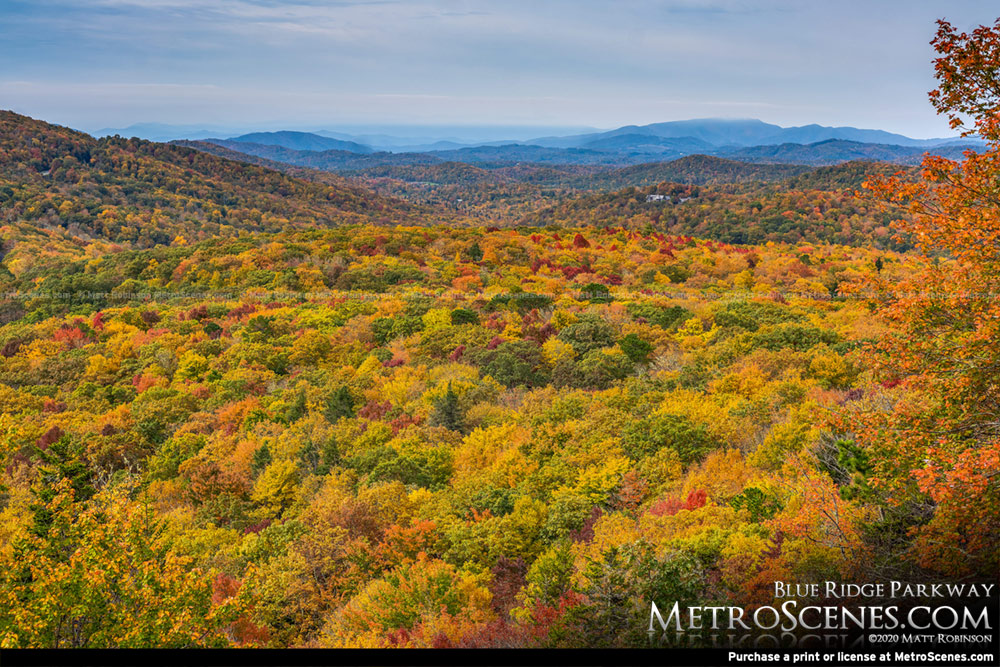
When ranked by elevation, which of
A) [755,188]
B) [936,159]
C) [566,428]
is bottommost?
[566,428]

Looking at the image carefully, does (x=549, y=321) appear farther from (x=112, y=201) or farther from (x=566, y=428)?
(x=112, y=201)

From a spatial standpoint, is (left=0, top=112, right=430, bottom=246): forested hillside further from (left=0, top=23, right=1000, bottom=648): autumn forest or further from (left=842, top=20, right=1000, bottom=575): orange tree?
(left=842, top=20, right=1000, bottom=575): orange tree

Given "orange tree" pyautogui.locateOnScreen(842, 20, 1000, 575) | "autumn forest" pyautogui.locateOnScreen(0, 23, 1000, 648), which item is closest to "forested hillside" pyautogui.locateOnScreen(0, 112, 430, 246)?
"autumn forest" pyautogui.locateOnScreen(0, 23, 1000, 648)

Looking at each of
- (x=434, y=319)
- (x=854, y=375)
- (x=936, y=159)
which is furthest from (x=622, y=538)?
(x=434, y=319)

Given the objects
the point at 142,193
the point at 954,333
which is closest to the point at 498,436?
the point at 954,333

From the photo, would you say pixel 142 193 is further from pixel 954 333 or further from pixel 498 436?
pixel 954 333

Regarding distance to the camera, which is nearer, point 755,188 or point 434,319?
point 434,319

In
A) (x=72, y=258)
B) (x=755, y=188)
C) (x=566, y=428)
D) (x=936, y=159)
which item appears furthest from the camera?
(x=755, y=188)

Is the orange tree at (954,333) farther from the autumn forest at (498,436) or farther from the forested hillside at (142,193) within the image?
the forested hillside at (142,193)

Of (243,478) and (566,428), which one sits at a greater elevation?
(566,428)
